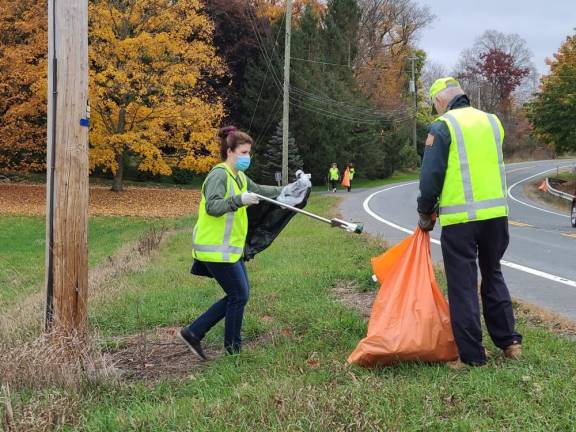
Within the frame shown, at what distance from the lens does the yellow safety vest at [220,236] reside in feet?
15.6

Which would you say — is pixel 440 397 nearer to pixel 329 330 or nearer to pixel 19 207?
pixel 329 330

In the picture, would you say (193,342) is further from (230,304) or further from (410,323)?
(410,323)

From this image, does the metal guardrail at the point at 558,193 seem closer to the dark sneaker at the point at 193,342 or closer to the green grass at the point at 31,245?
the green grass at the point at 31,245

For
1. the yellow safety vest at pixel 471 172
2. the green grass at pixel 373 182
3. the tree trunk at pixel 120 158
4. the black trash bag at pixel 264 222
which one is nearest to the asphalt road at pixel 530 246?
the yellow safety vest at pixel 471 172

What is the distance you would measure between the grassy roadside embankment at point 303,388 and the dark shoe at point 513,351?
Result: 0.21 feet

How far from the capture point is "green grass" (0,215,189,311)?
10.7 m

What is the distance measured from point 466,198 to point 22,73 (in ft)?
82.5

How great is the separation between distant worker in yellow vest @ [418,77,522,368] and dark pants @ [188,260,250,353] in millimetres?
1552

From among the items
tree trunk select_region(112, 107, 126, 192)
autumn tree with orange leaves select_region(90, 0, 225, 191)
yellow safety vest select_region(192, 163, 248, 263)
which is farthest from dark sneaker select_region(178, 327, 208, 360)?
tree trunk select_region(112, 107, 126, 192)

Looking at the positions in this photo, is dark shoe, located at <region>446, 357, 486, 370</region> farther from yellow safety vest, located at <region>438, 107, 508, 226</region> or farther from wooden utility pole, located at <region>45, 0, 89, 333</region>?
wooden utility pole, located at <region>45, 0, 89, 333</region>

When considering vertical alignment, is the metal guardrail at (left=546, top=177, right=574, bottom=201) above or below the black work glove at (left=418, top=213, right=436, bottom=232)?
below

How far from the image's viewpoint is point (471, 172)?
13.4ft

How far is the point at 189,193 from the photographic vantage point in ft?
113

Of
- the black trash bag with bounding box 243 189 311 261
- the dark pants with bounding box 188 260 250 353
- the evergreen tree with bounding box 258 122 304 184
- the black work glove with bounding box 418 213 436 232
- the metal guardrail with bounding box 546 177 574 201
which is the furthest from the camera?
the evergreen tree with bounding box 258 122 304 184
